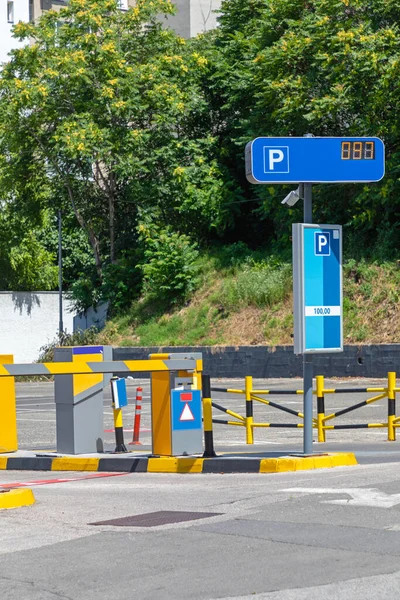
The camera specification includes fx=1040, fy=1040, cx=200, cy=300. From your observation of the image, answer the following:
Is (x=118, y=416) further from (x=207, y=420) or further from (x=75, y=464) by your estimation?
(x=207, y=420)

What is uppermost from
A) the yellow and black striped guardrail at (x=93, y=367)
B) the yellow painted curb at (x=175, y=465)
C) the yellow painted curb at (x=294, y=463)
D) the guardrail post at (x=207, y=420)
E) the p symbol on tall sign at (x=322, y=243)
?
the p symbol on tall sign at (x=322, y=243)

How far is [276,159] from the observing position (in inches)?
457

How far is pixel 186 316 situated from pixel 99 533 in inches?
1363

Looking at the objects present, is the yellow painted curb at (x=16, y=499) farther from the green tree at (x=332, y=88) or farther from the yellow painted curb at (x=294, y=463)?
the green tree at (x=332, y=88)

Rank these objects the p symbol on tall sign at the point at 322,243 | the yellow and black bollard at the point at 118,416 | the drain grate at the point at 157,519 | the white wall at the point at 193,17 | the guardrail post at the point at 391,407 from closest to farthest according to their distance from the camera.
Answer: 1. the drain grate at the point at 157,519
2. the p symbol on tall sign at the point at 322,243
3. the yellow and black bollard at the point at 118,416
4. the guardrail post at the point at 391,407
5. the white wall at the point at 193,17

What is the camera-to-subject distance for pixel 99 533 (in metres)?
8.27

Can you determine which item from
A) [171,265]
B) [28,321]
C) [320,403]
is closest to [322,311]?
[320,403]

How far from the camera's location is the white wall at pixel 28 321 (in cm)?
4984

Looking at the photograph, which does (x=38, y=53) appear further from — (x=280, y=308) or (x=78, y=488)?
(x=78, y=488)

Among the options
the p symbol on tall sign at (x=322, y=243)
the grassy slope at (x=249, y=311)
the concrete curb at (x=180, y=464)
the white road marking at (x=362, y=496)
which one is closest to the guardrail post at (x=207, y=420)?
the concrete curb at (x=180, y=464)

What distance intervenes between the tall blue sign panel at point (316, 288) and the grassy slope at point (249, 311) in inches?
918

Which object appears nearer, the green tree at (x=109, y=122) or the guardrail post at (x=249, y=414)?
the guardrail post at (x=249, y=414)

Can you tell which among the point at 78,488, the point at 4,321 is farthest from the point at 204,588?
the point at 4,321

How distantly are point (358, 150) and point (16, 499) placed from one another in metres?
5.43
